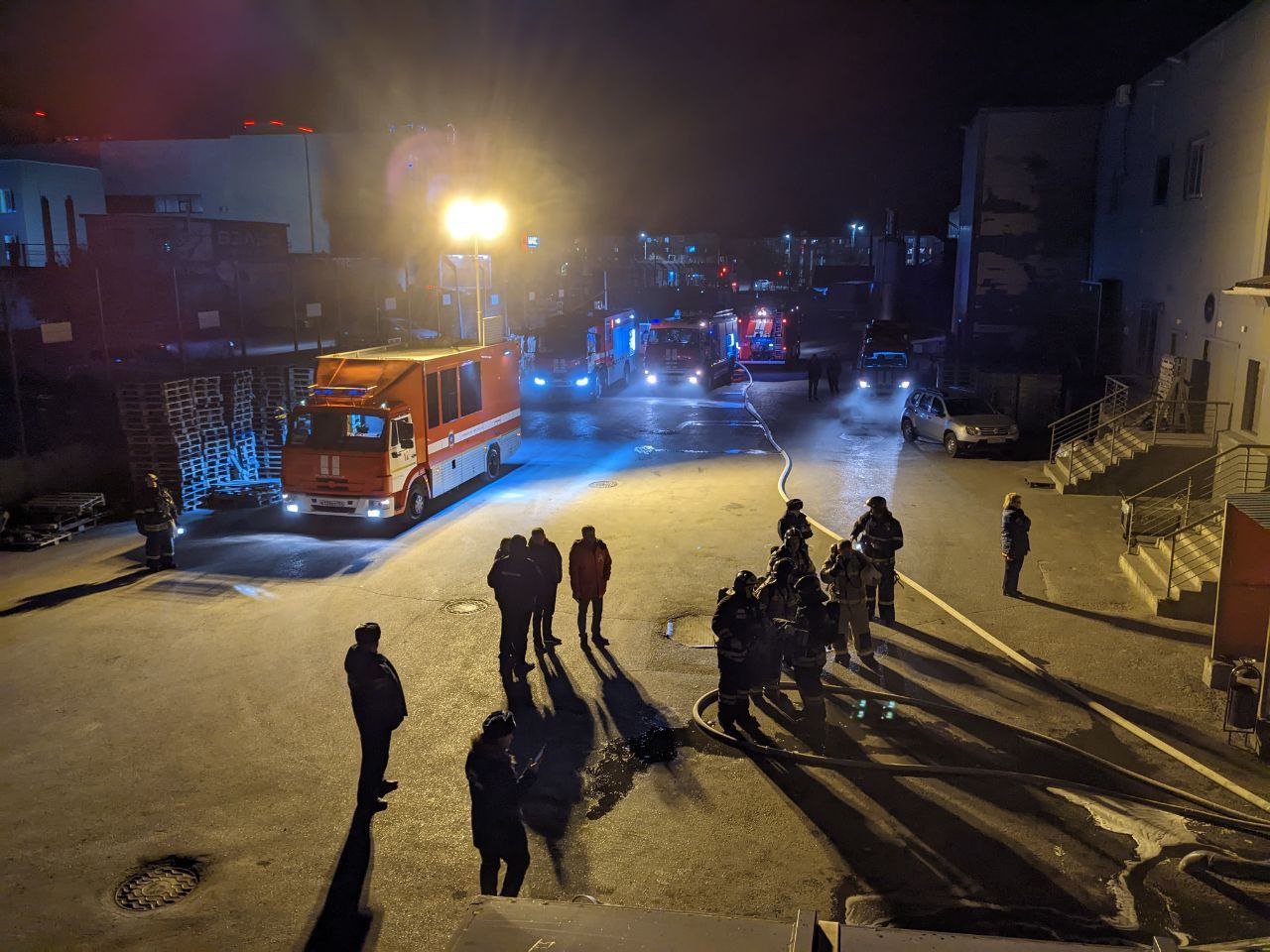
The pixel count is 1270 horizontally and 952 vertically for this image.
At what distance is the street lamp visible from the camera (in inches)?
942

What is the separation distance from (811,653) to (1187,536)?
28.4 ft

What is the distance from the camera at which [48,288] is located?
30.8 meters

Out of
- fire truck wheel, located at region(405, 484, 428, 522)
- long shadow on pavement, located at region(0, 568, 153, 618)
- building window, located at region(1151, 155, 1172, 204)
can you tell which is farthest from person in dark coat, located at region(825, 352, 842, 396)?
long shadow on pavement, located at region(0, 568, 153, 618)

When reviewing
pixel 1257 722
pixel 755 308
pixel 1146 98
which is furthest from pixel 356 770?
pixel 755 308

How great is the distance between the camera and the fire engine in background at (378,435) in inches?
643

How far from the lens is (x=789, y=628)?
931 centimetres

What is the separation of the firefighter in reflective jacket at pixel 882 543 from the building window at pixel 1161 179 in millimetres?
17879

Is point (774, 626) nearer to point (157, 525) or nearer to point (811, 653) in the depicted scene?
point (811, 653)

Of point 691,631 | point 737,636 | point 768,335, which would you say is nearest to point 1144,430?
point 691,631

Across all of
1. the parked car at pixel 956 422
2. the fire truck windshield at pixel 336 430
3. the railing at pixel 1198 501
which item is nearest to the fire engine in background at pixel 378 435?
the fire truck windshield at pixel 336 430

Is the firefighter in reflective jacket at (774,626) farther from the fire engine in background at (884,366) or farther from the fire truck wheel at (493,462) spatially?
the fire engine in background at (884,366)

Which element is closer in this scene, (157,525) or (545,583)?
(545,583)

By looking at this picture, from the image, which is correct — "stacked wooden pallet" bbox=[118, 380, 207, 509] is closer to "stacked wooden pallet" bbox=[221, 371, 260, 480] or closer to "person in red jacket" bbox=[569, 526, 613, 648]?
"stacked wooden pallet" bbox=[221, 371, 260, 480]

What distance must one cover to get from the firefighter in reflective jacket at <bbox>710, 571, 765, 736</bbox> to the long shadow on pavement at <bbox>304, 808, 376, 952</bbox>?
3521 mm
